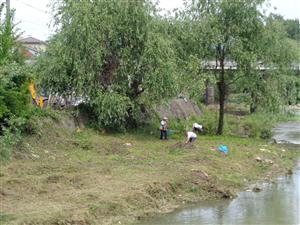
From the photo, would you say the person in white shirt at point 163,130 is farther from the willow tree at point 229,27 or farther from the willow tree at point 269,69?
the willow tree at point 269,69

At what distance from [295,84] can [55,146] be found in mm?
14474

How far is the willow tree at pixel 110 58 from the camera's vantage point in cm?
2217

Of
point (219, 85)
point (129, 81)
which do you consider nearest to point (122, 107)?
point (129, 81)

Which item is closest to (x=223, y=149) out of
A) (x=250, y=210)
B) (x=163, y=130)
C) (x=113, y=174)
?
(x=163, y=130)

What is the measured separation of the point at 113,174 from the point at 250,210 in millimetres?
3779

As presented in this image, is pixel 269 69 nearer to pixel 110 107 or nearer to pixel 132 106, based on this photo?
pixel 132 106

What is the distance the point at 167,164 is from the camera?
1733 centimetres

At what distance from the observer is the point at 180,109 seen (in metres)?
32.3

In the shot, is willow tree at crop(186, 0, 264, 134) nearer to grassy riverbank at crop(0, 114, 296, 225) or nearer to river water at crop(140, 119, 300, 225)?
grassy riverbank at crop(0, 114, 296, 225)

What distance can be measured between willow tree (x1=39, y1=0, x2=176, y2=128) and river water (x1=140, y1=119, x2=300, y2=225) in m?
7.42

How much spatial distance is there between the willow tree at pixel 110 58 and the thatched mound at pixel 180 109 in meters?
5.09

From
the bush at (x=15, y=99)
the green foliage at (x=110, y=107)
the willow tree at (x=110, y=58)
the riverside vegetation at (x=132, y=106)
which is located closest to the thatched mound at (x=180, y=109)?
the riverside vegetation at (x=132, y=106)

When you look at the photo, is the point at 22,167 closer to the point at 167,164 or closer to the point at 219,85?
the point at 167,164

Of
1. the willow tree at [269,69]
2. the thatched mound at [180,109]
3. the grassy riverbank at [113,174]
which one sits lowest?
the grassy riverbank at [113,174]
